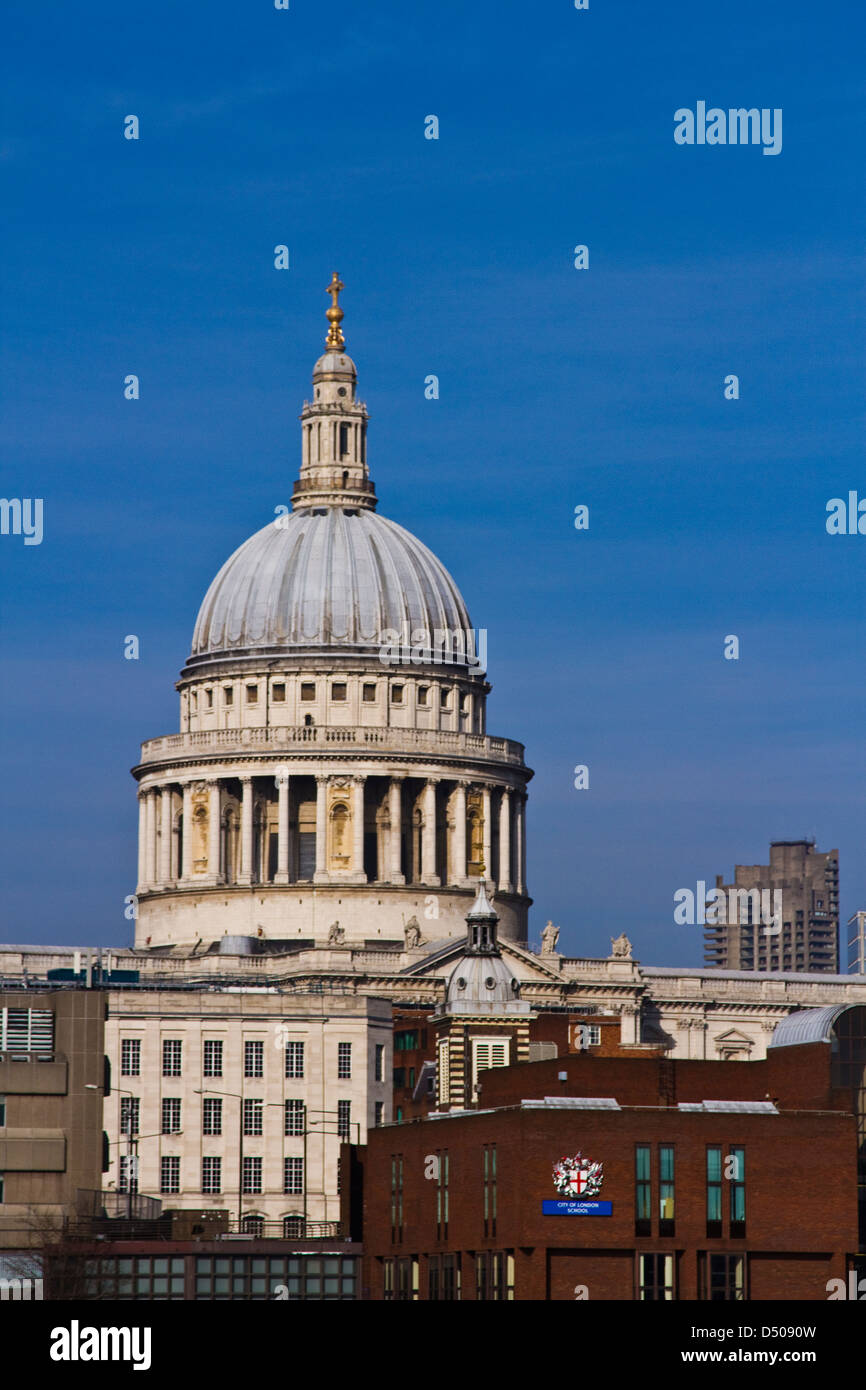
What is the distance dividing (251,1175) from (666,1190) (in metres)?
Answer: 50.4

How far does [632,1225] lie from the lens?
14750 centimetres

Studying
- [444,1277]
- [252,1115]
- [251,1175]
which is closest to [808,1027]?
[444,1277]

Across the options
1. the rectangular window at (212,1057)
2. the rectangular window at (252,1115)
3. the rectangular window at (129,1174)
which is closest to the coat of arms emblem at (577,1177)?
the rectangular window at (129,1174)

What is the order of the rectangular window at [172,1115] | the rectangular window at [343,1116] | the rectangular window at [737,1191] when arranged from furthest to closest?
1. the rectangular window at [343,1116]
2. the rectangular window at [172,1115]
3. the rectangular window at [737,1191]

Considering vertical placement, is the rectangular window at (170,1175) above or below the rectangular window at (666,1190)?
above

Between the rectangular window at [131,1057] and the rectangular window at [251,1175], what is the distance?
7.65 metres

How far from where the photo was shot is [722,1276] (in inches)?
5837

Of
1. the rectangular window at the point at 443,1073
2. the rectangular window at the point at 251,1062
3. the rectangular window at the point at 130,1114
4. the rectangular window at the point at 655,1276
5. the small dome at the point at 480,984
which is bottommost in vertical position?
the rectangular window at the point at 655,1276

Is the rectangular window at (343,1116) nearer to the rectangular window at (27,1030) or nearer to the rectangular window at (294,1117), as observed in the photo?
the rectangular window at (294,1117)

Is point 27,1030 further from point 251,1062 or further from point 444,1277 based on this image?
point 444,1277

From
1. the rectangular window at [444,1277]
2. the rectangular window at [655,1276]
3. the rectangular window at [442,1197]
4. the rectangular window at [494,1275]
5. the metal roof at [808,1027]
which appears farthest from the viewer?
the metal roof at [808,1027]

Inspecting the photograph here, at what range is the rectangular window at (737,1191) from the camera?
149 meters
